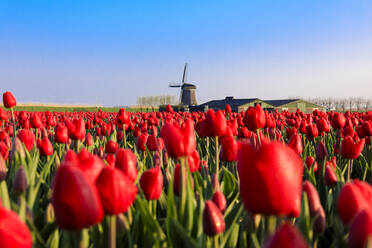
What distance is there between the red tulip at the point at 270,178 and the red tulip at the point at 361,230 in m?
0.18

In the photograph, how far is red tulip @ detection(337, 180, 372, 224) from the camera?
41.0 inches

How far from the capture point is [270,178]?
912 mm

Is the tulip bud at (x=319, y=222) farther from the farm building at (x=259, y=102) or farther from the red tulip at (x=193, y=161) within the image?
the farm building at (x=259, y=102)

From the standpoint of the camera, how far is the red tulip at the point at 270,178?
2.99 ft

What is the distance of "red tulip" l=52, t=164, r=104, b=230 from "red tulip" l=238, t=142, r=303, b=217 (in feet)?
1.59

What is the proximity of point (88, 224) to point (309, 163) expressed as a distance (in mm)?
2496

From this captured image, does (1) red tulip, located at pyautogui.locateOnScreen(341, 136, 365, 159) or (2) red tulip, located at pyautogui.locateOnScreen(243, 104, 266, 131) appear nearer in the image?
(1) red tulip, located at pyautogui.locateOnScreen(341, 136, 365, 159)

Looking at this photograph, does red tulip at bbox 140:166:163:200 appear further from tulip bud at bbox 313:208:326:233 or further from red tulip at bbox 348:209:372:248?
red tulip at bbox 348:209:372:248

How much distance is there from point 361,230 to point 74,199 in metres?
0.82

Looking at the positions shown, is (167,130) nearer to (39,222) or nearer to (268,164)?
(268,164)

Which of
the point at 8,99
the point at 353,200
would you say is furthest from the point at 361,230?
the point at 8,99

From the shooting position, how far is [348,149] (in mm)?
2820

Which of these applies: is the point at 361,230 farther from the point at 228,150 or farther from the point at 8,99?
the point at 8,99

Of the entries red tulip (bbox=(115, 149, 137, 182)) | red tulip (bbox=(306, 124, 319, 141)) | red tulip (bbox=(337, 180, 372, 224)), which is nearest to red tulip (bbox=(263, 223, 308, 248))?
red tulip (bbox=(337, 180, 372, 224))
